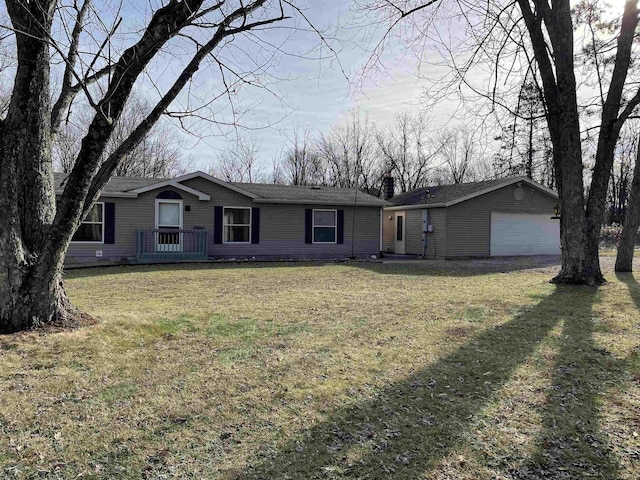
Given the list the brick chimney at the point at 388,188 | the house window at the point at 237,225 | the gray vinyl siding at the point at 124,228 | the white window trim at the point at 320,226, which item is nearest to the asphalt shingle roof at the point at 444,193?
the brick chimney at the point at 388,188

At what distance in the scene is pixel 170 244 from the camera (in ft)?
47.2

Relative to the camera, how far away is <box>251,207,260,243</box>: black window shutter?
613 inches

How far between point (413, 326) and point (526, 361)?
60.8 inches

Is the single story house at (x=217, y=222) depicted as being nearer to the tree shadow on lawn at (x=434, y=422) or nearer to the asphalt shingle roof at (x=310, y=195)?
the asphalt shingle roof at (x=310, y=195)

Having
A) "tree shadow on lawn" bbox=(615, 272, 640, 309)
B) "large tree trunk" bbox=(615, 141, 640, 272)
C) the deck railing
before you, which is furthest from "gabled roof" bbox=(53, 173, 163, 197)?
"large tree trunk" bbox=(615, 141, 640, 272)

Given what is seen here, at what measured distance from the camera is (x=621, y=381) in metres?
3.65

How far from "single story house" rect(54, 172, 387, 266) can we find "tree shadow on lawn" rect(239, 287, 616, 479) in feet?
38.2

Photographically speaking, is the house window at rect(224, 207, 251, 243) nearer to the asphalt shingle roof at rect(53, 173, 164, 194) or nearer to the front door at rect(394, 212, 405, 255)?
the asphalt shingle roof at rect(53, 173, 164, 194)

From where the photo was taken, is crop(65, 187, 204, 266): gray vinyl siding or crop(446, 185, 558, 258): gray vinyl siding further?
crop(446, 185, 558, 258): gray vinyl siding

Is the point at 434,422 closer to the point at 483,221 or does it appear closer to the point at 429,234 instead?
the point at 429,234

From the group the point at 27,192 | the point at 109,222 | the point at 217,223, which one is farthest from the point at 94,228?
the point at 27,192

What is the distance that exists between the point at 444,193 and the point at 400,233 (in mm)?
2618

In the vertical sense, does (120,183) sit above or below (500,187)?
below

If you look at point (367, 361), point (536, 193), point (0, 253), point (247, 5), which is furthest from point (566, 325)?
point (536, 193)
